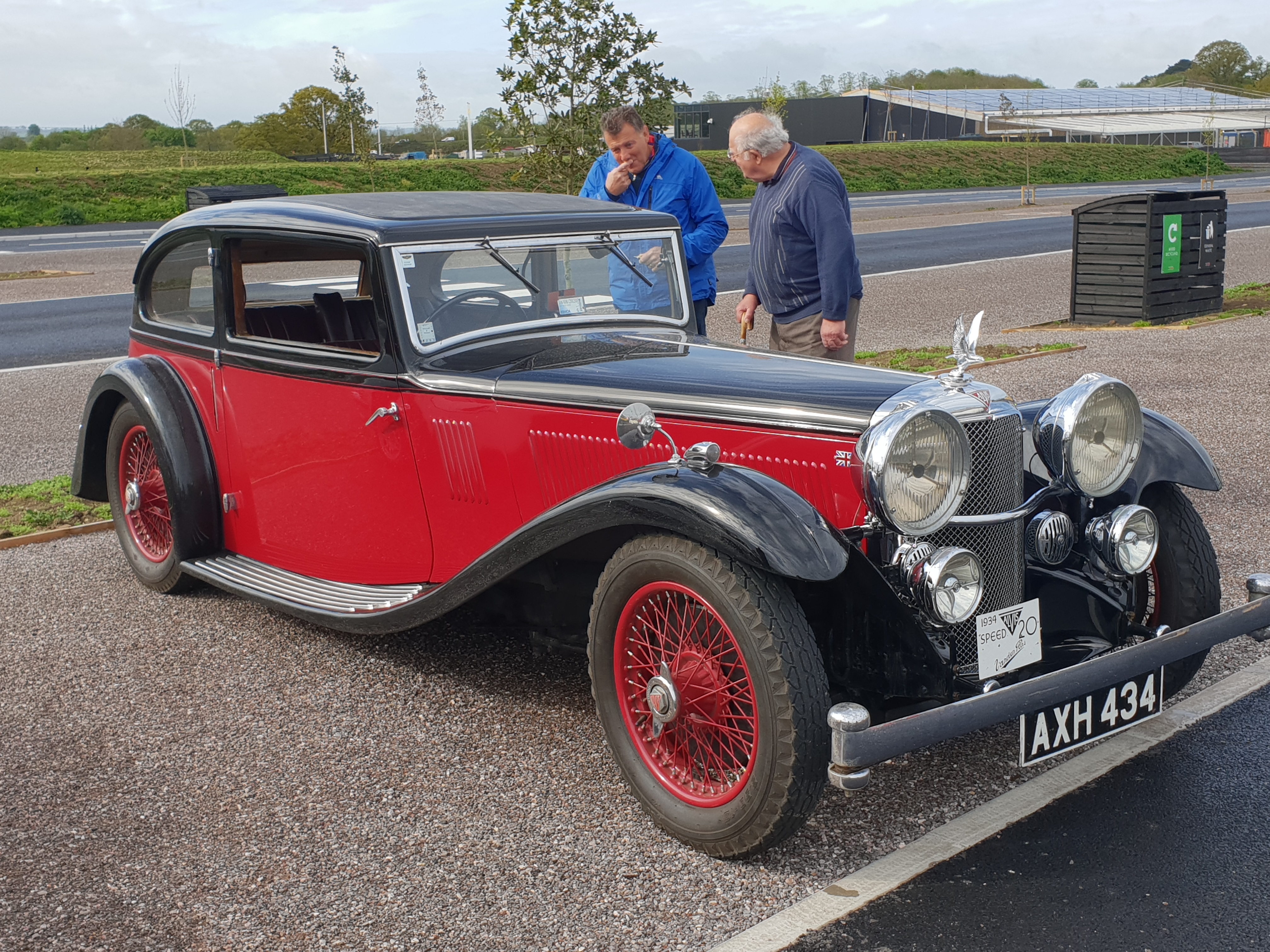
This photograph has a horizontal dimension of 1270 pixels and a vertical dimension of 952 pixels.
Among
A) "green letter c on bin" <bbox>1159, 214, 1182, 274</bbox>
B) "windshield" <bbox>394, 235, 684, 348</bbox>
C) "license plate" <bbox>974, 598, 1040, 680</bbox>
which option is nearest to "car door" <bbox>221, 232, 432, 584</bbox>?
"windshield" <bbox>394, 235, 684, 348</bbox>

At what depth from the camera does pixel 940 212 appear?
29109 mm

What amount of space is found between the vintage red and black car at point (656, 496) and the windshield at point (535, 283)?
0.01 m

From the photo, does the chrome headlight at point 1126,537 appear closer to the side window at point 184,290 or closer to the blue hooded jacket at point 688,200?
the blue hooded jacket at point 688,200

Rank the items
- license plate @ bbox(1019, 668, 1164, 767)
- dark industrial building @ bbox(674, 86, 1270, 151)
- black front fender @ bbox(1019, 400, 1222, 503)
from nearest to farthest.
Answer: license plate @ bbox(1019, 668, 1164, 767) < black front fender @ bbox(1019, 400, 1222, 503) < dark industrial building @ bbox(674, 86, 1270, 151)

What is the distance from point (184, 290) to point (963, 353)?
3.09 meters

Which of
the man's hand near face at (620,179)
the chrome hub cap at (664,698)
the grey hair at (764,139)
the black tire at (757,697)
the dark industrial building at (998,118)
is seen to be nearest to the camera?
the black tire at (757,697)

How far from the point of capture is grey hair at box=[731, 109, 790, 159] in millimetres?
5078

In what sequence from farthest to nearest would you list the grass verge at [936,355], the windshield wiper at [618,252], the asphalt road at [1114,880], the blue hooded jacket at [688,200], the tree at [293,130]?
the tree at [293,130] < the grass verge at [936,355] < the blue hooded jacket at [688,200] < the windshield wiper at [618,252] < the asphalt road at [1114,880]

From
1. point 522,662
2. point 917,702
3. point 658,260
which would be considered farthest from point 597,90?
point 917,702

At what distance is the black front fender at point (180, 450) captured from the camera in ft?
14.4

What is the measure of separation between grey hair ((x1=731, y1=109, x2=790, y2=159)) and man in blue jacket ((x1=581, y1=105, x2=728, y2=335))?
37 centimetres

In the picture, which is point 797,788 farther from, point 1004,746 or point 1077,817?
point 1004,746

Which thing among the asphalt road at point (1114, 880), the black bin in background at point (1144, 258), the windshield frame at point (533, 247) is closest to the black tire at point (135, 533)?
the windshield frame at point (533, 247)

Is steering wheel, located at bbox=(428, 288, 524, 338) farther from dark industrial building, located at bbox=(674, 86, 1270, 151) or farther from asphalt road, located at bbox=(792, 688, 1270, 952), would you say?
dark industrial building, located at bbox=(674, 86, 1270, 151)
